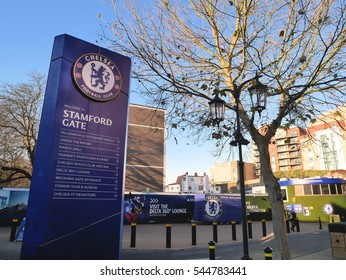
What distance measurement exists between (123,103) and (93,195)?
2436 millimetres

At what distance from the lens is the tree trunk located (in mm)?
7934

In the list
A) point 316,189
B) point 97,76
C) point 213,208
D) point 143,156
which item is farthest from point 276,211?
point 143,156

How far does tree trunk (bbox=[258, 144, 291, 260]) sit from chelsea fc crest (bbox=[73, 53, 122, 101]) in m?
5.22

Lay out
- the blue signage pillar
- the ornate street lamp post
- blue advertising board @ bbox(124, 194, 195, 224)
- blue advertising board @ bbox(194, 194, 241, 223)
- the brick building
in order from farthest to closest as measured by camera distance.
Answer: the brick building
blue advertising board @ bbox(194, 194, 241, 223)
blue advertising board @ bbox(124, 194, 195, 224)
the ornate street lamp post
the blue signage pillar

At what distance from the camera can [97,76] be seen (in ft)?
21.7

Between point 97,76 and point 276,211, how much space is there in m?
6.49

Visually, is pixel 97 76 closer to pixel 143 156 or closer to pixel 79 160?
pixel 79 160

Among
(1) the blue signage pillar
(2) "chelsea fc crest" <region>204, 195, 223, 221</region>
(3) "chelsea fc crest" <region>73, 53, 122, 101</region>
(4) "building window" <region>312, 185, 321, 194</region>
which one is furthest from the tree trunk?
(4) "building window" <region>312, 185, 321, 194</region>

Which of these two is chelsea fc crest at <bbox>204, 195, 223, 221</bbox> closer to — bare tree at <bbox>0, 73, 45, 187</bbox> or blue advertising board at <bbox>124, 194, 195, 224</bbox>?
blue advertising board at <bbox>124, 194, 195, 224</bbox>

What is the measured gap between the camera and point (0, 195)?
1827 centimetres

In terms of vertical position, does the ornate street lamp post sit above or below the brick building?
below

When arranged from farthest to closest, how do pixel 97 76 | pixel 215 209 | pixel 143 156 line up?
1. pixel 143 156
2. pixel 215 209
3. pixel 97 76
